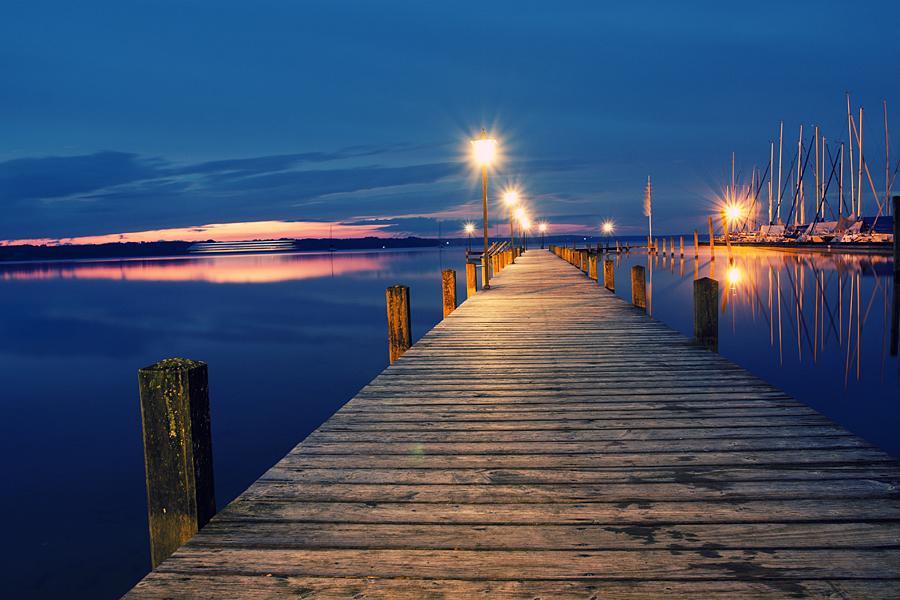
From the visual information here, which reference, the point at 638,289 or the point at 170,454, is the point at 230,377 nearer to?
the point at 638,289

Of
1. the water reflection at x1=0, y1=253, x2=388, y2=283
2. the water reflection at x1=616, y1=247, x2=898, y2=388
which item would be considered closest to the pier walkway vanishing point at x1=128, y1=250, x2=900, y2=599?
the water reflection at x1=616, y1=247, x2=898, y2=388

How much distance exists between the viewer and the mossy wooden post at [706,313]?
25.3 ft

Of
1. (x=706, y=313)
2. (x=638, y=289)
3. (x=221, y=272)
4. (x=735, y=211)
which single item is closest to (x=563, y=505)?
(x=706, y=313)

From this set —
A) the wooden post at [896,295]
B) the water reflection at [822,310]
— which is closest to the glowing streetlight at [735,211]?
the water reflection at [822,310]

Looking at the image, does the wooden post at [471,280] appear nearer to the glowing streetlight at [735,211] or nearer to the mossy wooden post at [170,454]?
the mossy wooden post at [170,454]

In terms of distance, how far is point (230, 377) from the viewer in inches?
728

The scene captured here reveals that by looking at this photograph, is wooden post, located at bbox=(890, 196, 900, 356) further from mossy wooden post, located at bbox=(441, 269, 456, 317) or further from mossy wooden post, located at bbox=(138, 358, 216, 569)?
mossy wooden post, located at bbox=(138, 358, 216, 569)

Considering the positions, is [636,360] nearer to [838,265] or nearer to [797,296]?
[797,296]

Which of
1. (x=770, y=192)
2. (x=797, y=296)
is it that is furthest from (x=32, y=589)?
(x=770, y=192)

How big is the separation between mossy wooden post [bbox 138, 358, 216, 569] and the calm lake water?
189 inches

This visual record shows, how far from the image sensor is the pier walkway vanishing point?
2.48 m

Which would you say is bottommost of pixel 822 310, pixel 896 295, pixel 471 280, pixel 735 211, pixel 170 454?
pixel 822 310

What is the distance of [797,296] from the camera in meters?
26.5

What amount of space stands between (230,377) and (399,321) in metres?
11.1
